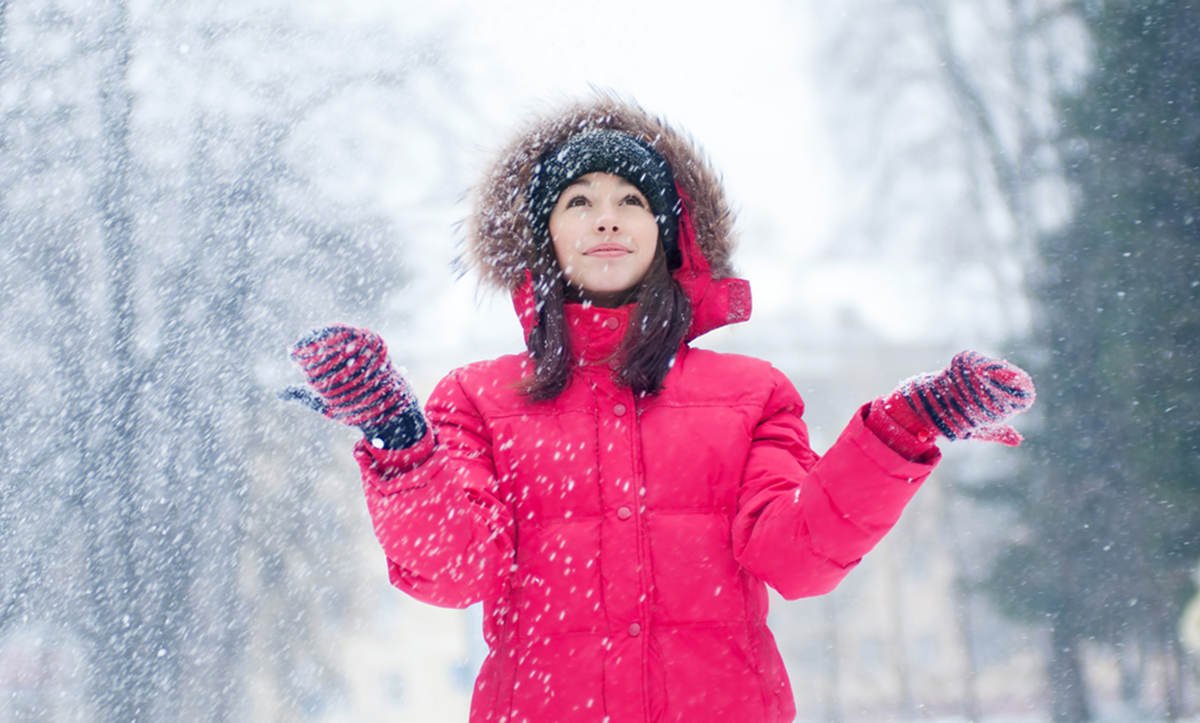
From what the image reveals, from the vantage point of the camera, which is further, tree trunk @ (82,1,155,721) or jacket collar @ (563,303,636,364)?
tree trunk @ (82,1,155,721)

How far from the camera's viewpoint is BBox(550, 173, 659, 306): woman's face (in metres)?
1.31

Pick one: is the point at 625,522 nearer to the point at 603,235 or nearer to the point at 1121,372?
the point at 603,235

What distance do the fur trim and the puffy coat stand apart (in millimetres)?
183

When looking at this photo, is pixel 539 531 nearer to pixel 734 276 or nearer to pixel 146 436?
pixel 734 276

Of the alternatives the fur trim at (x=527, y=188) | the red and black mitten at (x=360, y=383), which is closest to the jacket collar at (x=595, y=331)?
the fur trim at (x=527, y=188)

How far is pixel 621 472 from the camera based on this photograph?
45.7 inches

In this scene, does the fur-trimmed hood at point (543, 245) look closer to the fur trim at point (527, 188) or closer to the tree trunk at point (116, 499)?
the fur trim at point (527, 188)

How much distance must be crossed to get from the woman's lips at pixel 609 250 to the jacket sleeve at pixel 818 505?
0.30 meters

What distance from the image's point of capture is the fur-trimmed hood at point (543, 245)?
1367 millimetres

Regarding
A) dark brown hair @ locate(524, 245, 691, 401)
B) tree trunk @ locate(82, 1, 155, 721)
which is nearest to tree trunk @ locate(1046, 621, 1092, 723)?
tree trunk @ locate(82, 1, 155, 721)

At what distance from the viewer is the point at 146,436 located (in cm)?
628

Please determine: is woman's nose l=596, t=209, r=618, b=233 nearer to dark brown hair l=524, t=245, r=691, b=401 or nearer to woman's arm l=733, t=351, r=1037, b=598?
dark brown hair l=524, t=245, r=691, b=401

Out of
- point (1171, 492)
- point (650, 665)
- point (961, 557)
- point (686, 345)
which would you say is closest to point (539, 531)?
point (650, 665)

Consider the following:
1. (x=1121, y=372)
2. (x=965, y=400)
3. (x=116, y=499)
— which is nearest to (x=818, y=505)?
(x=965, y=400)
